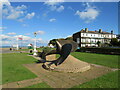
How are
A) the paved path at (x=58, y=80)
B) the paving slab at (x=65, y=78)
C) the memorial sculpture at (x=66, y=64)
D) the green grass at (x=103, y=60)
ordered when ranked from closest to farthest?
1. the paved path at (x=58, y=80)
2. the paving slab at (x=65, y=78)
3. the memorial sculpture at (x=66, y=64)
4. the green grass at (x=103, y=60)

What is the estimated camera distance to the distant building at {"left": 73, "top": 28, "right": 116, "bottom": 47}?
53.5 m

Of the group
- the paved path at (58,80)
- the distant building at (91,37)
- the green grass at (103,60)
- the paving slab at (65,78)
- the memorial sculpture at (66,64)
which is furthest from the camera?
the distant building at (91,37)

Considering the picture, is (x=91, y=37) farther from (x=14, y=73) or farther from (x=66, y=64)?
(x=14, y=73)

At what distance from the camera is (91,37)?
180 feet

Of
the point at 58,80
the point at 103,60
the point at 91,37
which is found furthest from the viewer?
the point at 91,37

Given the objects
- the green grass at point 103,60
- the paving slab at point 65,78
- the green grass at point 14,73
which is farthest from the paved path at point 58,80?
the green grass at point 103,60

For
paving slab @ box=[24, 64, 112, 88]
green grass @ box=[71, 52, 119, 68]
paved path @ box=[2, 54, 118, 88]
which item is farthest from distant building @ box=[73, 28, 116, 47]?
paved path @ box=[2, 54, 118, 88]

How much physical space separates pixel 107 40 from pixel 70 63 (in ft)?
194

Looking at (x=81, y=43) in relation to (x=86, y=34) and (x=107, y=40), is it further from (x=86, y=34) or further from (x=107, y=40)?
(x=107, y=40)

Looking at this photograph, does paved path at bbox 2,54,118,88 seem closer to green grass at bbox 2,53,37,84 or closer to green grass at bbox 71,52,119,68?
green grass at bbox 2,53,37,84

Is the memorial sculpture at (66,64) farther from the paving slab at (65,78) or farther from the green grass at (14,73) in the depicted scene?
the green grass at (14,73)

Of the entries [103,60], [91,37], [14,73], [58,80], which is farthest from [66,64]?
[91,37]

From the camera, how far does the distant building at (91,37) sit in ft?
176

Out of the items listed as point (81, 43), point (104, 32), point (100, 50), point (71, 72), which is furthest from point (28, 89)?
point (104, 32)
